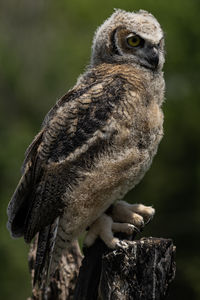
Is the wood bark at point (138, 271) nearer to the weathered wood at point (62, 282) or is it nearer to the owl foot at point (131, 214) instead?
the owl foot at point (131, 214)

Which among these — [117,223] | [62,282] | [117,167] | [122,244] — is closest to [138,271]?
[122,244]

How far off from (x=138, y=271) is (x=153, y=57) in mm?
1472

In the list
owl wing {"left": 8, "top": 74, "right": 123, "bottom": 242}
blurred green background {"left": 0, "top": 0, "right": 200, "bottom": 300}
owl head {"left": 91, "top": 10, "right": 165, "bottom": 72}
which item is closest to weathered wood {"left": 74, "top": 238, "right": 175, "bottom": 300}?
owl wing {"left": 8, "top": 74, "right": 123, "bottom": 242}

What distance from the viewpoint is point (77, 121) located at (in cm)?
391

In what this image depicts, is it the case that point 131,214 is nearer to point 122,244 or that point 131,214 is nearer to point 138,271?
point 122,244

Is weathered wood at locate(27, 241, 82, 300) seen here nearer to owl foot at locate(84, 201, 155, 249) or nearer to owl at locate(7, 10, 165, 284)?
owl at locate(7, 10, 165, 284)

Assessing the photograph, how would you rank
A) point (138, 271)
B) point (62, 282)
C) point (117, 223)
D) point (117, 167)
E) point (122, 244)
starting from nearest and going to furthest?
point (138, 271)
point (122, 244)
point (117, 167)
point (117, 223)
point (62, 282)

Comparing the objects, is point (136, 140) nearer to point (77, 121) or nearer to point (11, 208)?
point (77, 121)

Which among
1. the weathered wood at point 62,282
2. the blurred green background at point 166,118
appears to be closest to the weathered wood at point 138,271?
the weathered wood at point 62,282

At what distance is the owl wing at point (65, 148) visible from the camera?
3.90m

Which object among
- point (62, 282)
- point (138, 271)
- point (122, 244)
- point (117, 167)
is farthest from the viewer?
point (62, 282)

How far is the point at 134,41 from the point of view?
430 centimetres

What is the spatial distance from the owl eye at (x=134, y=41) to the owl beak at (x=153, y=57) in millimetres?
85

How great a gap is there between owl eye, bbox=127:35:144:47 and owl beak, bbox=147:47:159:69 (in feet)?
0.28
